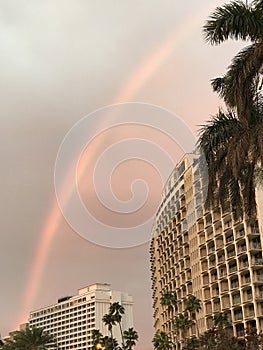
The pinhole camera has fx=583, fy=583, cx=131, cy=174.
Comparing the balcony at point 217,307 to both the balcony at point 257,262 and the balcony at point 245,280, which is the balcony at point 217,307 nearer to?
the balcony at point 245,280

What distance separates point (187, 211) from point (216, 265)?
17277 millimetres

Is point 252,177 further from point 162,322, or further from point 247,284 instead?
point 162,322

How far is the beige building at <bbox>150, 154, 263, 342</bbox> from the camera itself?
89562 mm

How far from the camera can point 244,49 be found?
2255cm

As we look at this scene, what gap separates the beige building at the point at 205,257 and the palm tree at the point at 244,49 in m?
48.6

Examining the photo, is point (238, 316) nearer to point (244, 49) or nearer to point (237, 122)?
point (237, 122)

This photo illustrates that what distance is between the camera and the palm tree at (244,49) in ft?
71.1

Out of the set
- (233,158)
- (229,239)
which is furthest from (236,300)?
(233,158)

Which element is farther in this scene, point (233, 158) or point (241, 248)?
point (241, 248)

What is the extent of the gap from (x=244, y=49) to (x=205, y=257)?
84.4 metres

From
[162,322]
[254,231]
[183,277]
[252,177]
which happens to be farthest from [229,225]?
[252,177]

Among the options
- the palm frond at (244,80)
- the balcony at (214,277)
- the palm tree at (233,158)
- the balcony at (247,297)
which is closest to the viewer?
the palm frond at (244,80)

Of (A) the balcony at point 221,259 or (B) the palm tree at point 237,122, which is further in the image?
(A) the balcony at point 221,259

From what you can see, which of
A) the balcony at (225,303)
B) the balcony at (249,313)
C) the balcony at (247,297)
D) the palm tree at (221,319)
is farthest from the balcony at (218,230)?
the balcony at (249,313)
